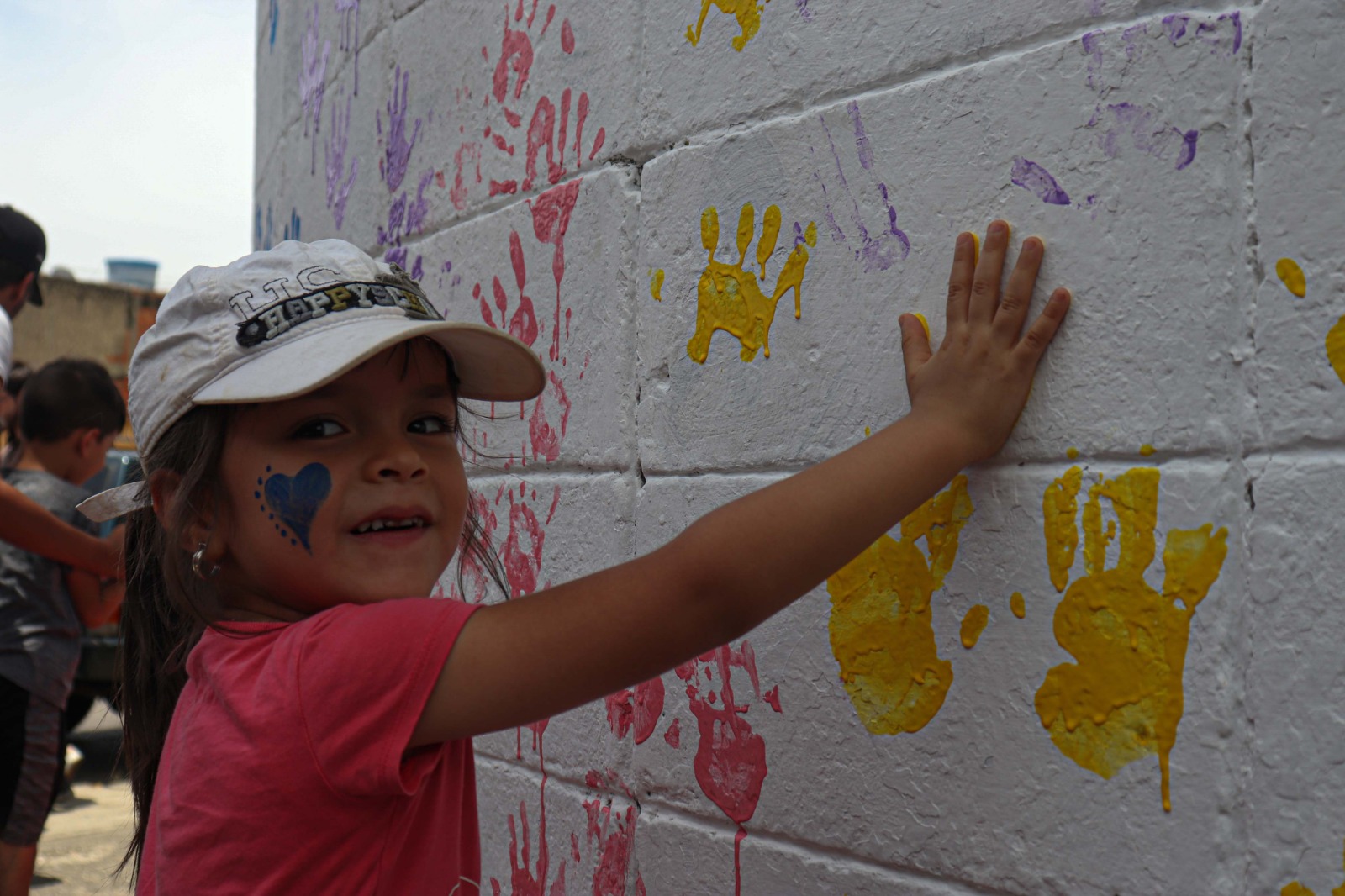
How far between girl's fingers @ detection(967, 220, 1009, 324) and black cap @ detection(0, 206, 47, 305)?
3.15 meters

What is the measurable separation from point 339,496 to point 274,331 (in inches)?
8.7

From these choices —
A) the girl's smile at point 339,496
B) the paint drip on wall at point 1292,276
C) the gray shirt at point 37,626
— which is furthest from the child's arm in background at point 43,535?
the paint drip on wall at point 1292,276

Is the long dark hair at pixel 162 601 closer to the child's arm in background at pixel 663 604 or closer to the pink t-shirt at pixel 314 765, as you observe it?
the pink t-shirt at pixel 314 765

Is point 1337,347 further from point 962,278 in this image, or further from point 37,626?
point 37,626

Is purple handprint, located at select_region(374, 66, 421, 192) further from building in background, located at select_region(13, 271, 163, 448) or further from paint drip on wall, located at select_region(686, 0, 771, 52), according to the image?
building in background, located at select_region(13, 271, 163, 448)

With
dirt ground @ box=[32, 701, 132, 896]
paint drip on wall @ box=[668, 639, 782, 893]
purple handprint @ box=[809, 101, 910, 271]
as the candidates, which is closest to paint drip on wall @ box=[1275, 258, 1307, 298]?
purple handprint @ box=[809, 101, 910, 271]

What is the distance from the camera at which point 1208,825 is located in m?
1.19

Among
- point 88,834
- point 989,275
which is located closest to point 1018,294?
point 989,275

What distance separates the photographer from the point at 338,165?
317 centimetres

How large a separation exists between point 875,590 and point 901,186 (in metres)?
0.52

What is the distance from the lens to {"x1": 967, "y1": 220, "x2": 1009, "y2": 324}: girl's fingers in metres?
1.41

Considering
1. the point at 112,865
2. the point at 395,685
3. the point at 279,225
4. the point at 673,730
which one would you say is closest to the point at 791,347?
the point at 673,730

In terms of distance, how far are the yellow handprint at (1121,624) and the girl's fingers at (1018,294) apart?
0.18 metres

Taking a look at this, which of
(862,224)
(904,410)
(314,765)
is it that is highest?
(862,224)
